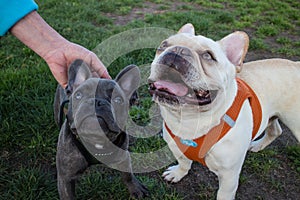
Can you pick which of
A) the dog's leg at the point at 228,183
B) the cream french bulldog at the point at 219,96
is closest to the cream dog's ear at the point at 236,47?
the cream french bulldog at the point at 219,96

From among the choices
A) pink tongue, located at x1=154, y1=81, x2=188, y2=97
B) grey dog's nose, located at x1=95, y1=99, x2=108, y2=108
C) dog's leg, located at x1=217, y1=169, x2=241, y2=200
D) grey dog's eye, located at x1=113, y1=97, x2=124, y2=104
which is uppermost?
pink tongue, located at x1=154, y1=81, x2=188, y2=97

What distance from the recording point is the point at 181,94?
1890 millimetres

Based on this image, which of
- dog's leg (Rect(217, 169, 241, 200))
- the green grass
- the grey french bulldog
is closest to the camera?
the grey french bulldog

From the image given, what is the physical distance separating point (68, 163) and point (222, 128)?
101cm

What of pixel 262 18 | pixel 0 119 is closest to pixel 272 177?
pixel 0 119

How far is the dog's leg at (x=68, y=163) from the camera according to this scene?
2.18 metres

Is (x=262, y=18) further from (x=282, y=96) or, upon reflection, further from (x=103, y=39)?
(x=282, y=96)

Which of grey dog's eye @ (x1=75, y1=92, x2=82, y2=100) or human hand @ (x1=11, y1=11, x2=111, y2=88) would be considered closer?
grey dog's eye @ (x1=75, y1=92, x2=82, y2=100)

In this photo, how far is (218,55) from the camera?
6.69 feet

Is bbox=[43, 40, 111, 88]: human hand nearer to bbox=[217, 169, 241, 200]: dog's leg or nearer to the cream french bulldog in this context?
the cream french bulldog

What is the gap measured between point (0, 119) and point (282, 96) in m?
2.50

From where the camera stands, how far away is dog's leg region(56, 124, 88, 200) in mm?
2178

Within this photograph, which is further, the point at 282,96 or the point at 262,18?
the point at 262,18

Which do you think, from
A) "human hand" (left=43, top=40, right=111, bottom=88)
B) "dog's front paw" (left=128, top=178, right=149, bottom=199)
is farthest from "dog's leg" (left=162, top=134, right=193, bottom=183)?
"human hand" (left=43, top=40, right=111, bottom=88)
